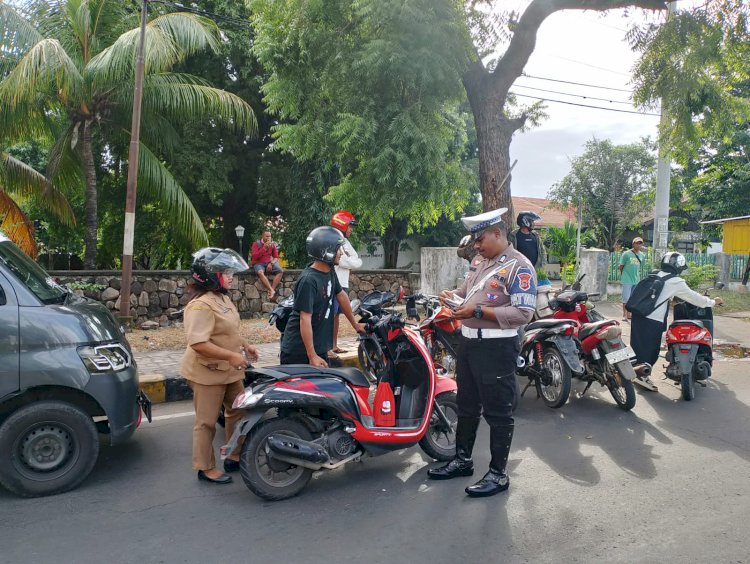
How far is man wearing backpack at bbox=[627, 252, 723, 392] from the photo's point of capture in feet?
22.0

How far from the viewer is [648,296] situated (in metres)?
6.80

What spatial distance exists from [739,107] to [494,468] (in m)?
9.29

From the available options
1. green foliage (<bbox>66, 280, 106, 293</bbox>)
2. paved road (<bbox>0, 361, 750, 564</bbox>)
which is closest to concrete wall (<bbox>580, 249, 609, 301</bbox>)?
paved road (<bbox>0, 361, 750, 564</bbox>)

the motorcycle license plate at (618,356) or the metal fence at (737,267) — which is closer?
the motorcycle license plate at (618,356)

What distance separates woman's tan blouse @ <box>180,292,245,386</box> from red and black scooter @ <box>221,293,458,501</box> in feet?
0.76

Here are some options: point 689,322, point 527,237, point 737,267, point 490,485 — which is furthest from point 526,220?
point 737,267

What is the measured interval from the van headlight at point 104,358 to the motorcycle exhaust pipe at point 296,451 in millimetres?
1275

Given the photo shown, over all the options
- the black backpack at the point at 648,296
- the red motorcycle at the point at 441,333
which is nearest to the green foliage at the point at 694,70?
the black backpack at the point at 648,296

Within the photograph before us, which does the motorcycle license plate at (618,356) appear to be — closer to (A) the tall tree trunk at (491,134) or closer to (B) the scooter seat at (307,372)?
(B) the scooter seat at (307,372)

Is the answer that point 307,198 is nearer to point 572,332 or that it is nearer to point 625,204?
point 572,332

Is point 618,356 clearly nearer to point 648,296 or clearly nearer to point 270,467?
point 648,296

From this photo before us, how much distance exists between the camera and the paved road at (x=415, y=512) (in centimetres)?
323

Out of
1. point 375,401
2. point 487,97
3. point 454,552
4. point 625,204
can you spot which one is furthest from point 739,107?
point 625,204

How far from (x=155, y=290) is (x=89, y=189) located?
9.08ft
